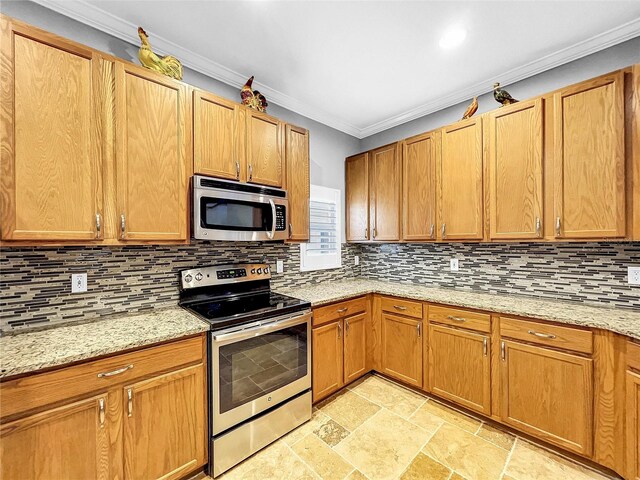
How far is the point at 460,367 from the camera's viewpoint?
214cm

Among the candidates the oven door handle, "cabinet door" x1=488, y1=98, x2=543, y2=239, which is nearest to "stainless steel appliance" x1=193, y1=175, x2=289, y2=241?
the oven door handle

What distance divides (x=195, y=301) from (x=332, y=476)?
145 cm

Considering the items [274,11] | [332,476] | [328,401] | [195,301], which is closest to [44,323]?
[195,301]

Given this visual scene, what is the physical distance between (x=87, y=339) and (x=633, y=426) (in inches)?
114

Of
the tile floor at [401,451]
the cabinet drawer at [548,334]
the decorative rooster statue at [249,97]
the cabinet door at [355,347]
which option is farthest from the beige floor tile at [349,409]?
the decorative rooster statue at [249,97]

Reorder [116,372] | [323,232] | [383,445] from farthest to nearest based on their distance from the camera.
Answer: [323,232] < [383,445] < [116,372]

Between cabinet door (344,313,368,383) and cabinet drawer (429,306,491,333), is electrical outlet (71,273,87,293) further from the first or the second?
cabinet drawer (429,306,491,333)

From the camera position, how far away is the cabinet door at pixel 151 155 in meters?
1.53

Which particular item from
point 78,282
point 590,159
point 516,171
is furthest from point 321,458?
point 590,159

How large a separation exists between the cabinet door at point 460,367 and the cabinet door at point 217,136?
6.86 feet

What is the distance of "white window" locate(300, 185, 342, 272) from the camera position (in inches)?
116

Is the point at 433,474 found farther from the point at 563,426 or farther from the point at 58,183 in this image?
the point at 58,183

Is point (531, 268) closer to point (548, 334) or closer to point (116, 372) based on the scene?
point (548, 334)

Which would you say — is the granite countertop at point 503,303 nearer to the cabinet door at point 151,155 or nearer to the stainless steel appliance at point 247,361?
the stainless steel appliance at point 247,361
